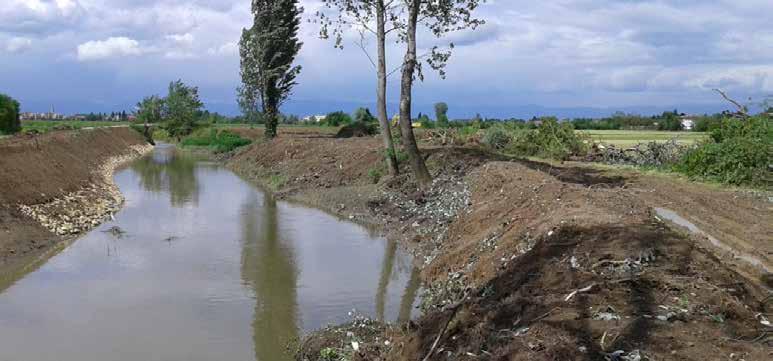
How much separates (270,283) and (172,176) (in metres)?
22.4

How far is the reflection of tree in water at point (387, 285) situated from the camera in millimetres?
10109

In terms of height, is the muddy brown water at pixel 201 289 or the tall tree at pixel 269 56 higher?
the tall tree at pixel 269 56

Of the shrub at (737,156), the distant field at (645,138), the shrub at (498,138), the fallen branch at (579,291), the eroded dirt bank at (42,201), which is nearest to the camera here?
the fallen branch at (579,291)

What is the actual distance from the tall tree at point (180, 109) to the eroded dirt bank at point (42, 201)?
4208 cm

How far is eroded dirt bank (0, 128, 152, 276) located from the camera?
45.5 ft

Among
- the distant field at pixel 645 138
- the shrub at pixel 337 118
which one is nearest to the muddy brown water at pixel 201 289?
the distant field at pixel 645 138

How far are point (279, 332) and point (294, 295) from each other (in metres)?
1.85

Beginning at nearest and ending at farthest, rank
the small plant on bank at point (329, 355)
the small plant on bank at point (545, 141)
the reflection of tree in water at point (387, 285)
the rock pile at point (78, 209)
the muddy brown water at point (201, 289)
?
the small plant on bank at point (329, 355), the muddy brown water at point (201, 289), the reflection of tree in water at point (387, 285), the rock pile at point (78, 209), the small plant on bank at point (545, 141)

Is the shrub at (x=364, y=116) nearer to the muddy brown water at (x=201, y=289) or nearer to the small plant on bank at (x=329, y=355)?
the muddy brown water at (x=201, y=289)

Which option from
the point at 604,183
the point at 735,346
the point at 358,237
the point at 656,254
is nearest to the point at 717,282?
the point at 656,254

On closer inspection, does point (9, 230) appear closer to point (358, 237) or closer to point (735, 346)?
point (358, 237)

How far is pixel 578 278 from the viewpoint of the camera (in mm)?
6996

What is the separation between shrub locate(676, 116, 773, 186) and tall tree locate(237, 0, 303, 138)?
3068 centimetres

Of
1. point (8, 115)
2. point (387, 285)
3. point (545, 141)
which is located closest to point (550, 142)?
point (545, 141)
